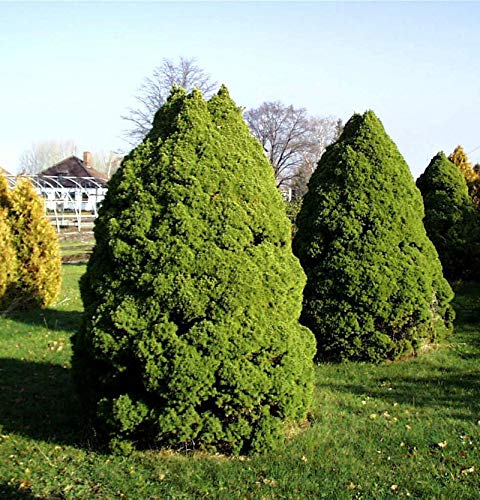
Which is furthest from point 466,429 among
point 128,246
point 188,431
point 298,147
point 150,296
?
point 298,147

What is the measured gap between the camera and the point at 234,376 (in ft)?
13.9

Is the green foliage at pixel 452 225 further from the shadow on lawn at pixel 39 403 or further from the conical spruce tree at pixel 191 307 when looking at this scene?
the shadow on lawn at pixel 39 403

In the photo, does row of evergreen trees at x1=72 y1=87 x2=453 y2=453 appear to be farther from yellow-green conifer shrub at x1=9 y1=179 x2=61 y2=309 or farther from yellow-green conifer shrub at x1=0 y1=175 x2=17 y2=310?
yellow-green conifer shrub at x1=9 y1=179 x2=61 y2=309

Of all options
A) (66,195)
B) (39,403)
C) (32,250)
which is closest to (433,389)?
(39,403)

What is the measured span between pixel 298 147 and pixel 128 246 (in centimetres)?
5727

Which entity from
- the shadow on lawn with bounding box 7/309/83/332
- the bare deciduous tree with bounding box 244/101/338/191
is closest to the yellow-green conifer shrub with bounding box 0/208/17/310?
the shadow on lawn with bounding box 7/309/83/332

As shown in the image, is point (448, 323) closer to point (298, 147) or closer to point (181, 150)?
point (181, 150)

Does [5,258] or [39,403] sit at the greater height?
[5,258]

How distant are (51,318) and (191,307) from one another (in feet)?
21.5

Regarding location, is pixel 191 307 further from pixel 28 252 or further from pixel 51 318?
pixel 28 252

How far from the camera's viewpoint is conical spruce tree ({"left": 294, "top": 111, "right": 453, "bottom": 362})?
7.04 m

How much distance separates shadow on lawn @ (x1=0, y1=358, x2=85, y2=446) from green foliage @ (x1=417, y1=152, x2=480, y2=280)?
8.15 m

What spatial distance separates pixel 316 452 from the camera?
4410mm

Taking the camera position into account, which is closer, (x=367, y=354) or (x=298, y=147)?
(x=367, y=354)
